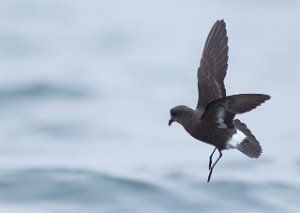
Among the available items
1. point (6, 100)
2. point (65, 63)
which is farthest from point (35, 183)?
point (65, 63)

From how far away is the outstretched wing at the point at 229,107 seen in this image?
9.52 m

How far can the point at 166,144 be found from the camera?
17625 mm

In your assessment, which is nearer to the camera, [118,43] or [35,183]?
[35,183]

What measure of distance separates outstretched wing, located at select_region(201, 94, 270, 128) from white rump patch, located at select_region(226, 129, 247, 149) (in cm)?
15

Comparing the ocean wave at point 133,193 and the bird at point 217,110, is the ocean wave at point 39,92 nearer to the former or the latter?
the ocean wave at point 133,193

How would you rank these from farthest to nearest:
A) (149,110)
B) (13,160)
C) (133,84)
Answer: (133,84) < (149,110) < (13,160)

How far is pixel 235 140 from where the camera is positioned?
1034 centimetres

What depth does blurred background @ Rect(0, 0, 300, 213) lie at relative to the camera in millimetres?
16500

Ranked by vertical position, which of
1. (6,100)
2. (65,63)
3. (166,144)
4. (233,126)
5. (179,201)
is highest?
(65,63)

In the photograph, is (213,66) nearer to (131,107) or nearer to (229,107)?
(229,107)

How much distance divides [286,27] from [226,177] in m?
6.04

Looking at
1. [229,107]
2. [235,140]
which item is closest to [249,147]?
[235,140]

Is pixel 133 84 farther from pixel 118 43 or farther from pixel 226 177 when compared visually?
pixel 226 177

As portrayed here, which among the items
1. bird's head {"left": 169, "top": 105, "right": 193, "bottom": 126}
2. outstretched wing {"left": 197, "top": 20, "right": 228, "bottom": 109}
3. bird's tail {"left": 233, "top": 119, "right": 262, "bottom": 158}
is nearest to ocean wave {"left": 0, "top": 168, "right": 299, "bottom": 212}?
outstretched wing {"left": 197, "top": 20, "right": 228, "bottom": 109}
